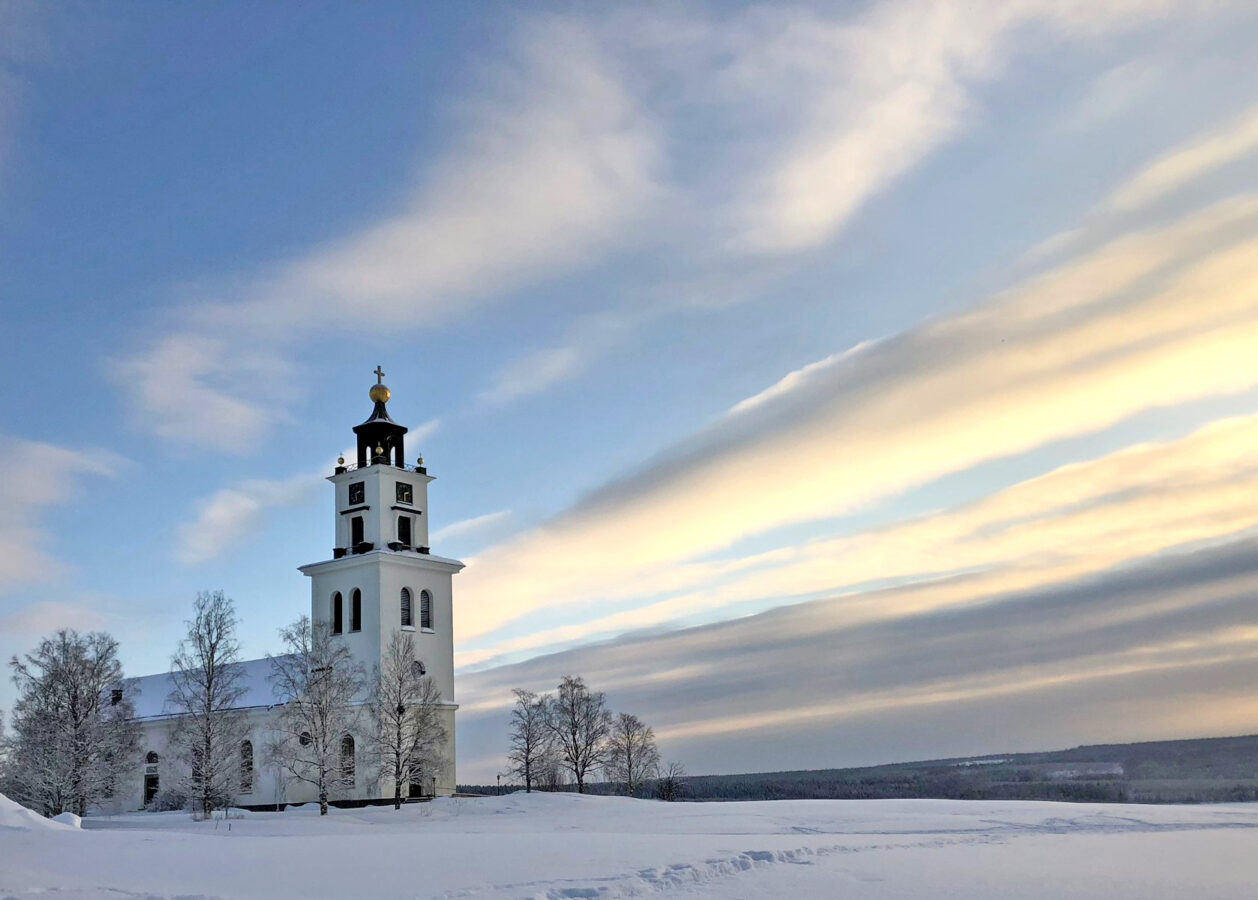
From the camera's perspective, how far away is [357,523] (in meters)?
66.4

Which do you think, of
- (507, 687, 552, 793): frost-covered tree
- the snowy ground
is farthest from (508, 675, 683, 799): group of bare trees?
the snowy ground

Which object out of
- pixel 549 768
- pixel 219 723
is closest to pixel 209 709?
pixel 219 723

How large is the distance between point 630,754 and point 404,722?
73.5 ft

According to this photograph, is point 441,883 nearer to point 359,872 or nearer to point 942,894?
point 359,872

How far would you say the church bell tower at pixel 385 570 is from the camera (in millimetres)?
62094

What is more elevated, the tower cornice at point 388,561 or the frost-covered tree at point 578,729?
the tower cornice at point 388,561

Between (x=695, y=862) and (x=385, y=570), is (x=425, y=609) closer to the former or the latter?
(x=385, y=570)

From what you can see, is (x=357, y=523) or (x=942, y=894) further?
(x=357, y=523)

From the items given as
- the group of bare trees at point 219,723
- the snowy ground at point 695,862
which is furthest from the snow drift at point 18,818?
the group of bare trees at point 219,723

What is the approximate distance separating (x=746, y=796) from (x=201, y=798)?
57.2m

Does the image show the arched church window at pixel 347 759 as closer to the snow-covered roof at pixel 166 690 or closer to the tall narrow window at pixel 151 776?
the snow-covered roof at pixel 166 690

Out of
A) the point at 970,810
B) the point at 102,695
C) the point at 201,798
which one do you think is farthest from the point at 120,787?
the point at 970,810

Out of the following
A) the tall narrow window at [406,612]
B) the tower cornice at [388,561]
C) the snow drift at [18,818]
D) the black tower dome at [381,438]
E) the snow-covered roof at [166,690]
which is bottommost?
the snow drift at [18,818]

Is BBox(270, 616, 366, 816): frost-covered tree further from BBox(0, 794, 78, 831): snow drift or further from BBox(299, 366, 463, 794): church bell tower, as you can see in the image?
BBox(0, 794, 78, 831): snow drift
